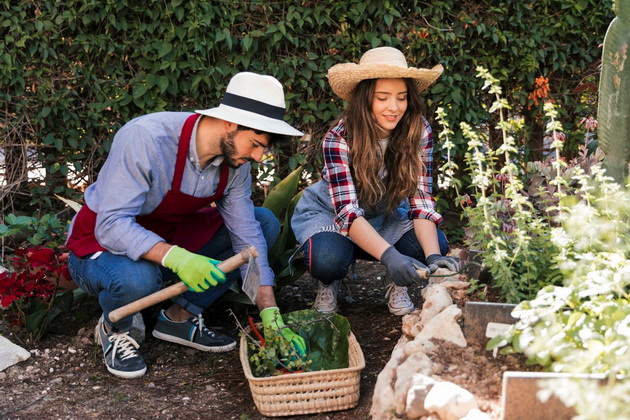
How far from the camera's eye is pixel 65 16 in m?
4.17

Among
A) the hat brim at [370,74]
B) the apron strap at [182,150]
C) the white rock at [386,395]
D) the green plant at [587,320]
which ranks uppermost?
the hat brim at [370,74]

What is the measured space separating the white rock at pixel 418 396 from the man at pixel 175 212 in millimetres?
758

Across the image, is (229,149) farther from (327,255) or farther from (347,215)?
(327,255)

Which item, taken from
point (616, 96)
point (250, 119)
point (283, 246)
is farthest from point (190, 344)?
point (616, 96)

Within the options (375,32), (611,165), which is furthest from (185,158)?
(375,32)

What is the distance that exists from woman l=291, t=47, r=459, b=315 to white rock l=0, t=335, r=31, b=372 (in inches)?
50.0

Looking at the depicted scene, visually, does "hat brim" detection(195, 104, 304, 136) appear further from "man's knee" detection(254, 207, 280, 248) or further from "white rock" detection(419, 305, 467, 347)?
"white rock" detection(419, 305, 467, 347)

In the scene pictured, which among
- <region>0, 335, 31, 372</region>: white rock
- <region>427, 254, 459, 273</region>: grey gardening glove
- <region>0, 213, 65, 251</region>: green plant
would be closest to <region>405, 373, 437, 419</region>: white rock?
<region>427, 254, 459, 273</region>: grey gardening glove

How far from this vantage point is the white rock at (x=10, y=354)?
296 cm

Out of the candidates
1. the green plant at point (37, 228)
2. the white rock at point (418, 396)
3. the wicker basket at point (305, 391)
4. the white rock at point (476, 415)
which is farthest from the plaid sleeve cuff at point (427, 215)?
the green plant at point (37, 228)

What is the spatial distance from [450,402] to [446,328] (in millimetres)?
453

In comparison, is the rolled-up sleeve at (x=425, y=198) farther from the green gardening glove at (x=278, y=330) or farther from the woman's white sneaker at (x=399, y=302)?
the green gardening glove at (x=278, y=330)

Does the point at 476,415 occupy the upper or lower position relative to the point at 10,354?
upper

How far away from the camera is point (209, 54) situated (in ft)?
14.3
